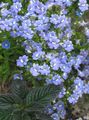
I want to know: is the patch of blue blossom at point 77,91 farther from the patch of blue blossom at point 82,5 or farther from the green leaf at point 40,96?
the patch of blue blossom at point 82,5

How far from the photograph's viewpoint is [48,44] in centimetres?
298

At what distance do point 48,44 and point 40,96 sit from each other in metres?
0.44

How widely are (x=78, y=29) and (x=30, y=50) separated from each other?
1.75 ft

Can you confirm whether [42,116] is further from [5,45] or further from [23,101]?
[5,45]

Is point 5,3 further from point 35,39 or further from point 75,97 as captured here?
→ point 75,97

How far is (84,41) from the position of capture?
315 centimetres

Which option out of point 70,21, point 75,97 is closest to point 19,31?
point 70,21

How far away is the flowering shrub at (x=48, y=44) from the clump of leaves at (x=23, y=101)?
136 millimetres

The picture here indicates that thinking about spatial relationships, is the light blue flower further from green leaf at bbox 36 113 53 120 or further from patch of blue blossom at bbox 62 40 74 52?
green leaf at bbox 36 113 53 120

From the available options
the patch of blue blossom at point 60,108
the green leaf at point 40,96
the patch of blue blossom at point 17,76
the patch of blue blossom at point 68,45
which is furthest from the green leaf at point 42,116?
the patch of blue blossom at point 68,45

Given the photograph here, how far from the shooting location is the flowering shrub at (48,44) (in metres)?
2.94

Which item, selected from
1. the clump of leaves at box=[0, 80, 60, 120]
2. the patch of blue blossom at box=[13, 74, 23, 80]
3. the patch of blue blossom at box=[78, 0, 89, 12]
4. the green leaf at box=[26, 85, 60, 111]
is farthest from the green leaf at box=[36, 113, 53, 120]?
the patch of blue blossom at box=[78, 0, 89, 12]

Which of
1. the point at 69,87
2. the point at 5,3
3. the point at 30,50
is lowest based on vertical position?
the point at 69,87

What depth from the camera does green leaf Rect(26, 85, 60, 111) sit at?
2820 millimetres
